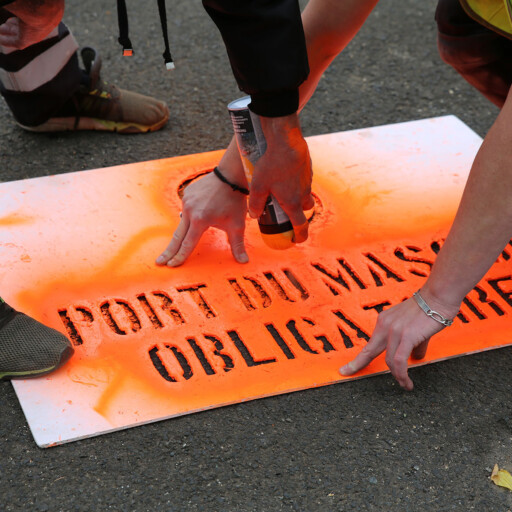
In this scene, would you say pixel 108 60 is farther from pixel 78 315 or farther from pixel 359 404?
pixel 359 404

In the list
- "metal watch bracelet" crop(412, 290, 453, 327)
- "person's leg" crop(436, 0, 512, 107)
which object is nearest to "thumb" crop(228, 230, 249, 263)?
"metal watch bracelet" crop(412, 290, 453, 327)

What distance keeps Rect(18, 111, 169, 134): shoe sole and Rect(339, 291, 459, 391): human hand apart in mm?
1407

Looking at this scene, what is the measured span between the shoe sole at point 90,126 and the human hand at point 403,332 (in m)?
1.41

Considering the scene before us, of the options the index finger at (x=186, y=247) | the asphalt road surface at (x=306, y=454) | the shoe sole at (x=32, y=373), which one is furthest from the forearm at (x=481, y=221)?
the shoe sole at (x=32, y=373)

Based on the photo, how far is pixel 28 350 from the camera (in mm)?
1700

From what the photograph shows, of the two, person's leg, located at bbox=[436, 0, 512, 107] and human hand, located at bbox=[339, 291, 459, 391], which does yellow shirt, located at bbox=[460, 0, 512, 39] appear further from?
human hand, located at bbox=[339, 291, 459, 391]

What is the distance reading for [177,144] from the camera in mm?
2684

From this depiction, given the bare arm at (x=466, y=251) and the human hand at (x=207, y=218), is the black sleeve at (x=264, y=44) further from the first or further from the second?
the human hand at (x=207, y=218)

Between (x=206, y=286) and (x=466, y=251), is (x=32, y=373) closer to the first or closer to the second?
(x=206, y=286)

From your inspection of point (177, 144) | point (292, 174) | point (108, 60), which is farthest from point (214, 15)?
point (108, 60)

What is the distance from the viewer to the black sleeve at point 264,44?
4.36ft

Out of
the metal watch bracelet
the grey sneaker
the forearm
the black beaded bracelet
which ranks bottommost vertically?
the grey sneaker

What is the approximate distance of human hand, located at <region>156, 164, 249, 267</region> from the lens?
199 centimetres

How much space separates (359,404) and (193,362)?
0.40 metres
